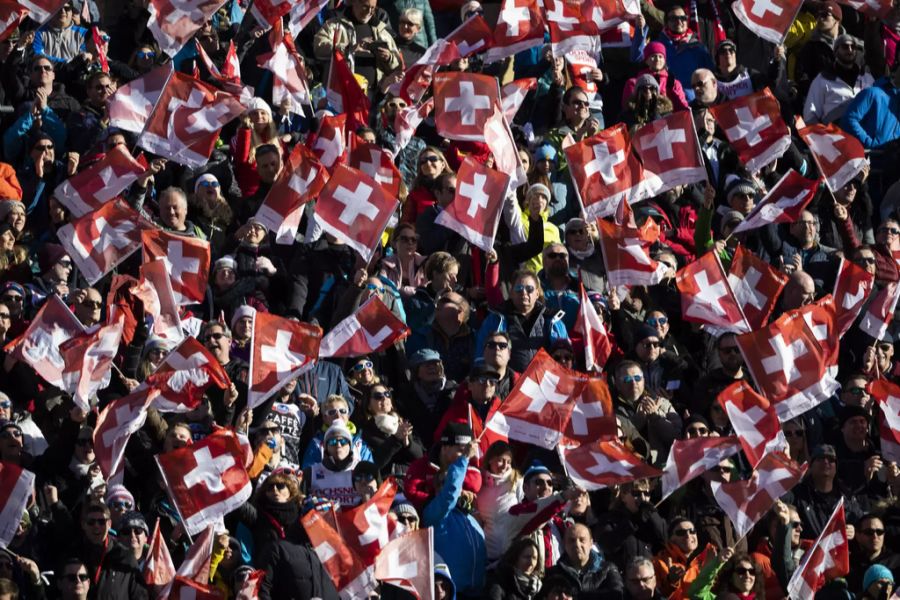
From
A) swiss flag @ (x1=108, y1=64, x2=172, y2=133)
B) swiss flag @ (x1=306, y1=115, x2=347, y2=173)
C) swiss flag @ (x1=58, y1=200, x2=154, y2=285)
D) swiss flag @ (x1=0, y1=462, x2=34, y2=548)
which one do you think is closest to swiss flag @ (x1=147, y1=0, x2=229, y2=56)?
swiss flag @ (x1=108, y1=64, x2=172, y2=133)

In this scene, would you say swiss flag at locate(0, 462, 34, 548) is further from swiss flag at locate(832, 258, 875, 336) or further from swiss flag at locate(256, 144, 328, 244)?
swiss flag at locate(832, 258, 875, 336)

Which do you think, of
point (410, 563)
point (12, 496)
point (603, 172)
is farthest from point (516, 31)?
point (12, 496)

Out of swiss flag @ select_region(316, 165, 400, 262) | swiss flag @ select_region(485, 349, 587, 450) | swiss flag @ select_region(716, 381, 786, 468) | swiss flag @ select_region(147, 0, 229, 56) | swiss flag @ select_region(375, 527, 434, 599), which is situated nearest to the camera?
swiss flag @ select_region(375, 527, 434, 599)

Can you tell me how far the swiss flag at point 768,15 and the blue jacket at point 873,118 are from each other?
0.84 m

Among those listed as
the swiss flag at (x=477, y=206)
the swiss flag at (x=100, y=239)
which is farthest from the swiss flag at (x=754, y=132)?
the swiss flag at (x=100, y=239)

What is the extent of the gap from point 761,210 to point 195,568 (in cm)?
615

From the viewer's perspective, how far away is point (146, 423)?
59.6ft

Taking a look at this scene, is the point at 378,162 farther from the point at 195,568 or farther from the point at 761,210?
the point at 195,568

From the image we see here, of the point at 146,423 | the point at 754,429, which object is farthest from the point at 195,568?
the point at 754,429

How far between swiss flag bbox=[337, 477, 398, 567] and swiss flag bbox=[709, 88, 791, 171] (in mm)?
5685

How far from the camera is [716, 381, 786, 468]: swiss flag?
62.0 feet

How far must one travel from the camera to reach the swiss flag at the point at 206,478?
1753 centimetres

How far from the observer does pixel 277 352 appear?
1869cm

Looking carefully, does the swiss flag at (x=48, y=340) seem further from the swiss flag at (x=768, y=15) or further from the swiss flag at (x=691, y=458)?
the swiss flag at (x=768, y=15)
